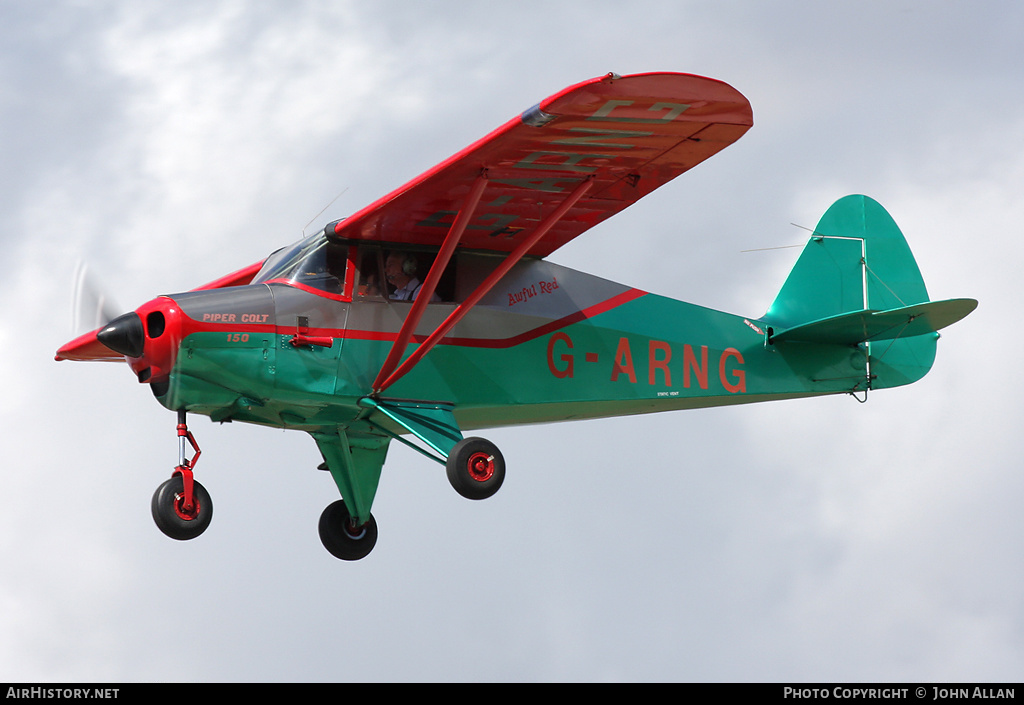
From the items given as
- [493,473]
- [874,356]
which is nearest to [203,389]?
[493,473]

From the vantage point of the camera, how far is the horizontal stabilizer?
13961 mm

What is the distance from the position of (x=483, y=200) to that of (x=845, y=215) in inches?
212

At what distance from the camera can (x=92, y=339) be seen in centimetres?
1412

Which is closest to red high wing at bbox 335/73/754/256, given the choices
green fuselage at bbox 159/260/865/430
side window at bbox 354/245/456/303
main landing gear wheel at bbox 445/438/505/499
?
side window at bbox 354/245/456/303

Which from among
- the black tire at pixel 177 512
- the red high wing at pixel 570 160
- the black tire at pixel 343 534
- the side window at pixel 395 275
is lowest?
the black tire at pixel 343 534

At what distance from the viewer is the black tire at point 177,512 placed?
12.1 m

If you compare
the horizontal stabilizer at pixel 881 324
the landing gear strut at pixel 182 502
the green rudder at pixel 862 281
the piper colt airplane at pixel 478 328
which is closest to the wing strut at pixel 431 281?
the piper colt airplane at pixel 478 328

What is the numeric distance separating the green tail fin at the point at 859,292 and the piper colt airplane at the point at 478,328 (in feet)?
0.30

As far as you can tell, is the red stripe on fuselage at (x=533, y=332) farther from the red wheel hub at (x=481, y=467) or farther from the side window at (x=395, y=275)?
the red wheel hub at (x=481, y=467)

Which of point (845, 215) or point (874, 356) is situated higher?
point (845, 215)

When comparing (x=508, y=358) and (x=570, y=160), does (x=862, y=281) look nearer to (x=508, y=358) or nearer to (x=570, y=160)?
(x=508, y=358)

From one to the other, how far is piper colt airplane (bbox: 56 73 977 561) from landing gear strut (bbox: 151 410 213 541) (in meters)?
0.02

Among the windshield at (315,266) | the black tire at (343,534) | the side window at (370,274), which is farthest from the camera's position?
the black tire at (343,534)
